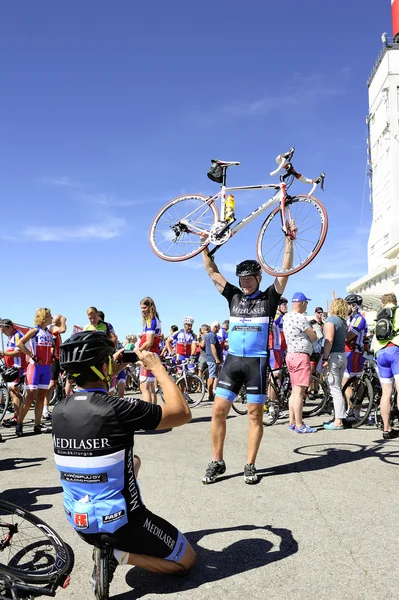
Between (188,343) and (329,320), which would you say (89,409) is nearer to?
(329,320)

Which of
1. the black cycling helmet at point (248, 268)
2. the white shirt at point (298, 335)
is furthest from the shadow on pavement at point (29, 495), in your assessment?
the white shirt at point (298, 335)

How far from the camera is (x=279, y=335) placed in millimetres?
10211

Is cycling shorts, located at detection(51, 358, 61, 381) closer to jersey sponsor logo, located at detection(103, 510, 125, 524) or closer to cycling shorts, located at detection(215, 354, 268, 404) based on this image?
cycling shorts, located at detection(215, 354, 268, 404)

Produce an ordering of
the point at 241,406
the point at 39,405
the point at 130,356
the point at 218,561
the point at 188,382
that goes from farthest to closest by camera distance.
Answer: the point at 188,382, the point at 241,406, the point at 39,405, the point at 218,561, the point at 130,356

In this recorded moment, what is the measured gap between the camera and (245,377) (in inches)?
197

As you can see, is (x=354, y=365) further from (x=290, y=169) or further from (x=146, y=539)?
(x=146, y=539)

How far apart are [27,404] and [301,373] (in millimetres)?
4521

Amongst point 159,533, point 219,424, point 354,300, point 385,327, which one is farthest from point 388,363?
point 159,533

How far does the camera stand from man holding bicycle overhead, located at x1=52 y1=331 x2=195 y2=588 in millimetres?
2543

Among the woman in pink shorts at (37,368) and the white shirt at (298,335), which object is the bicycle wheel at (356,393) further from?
the woman in pink shorts at (37,368)

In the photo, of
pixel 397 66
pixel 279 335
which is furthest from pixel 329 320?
pixel 397 66

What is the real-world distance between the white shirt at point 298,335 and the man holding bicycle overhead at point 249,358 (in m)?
2.49

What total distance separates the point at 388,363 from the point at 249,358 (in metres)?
2.78

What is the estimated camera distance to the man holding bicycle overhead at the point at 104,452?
2.54 metres
